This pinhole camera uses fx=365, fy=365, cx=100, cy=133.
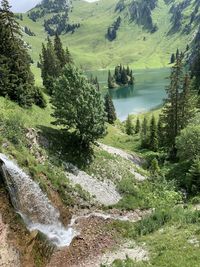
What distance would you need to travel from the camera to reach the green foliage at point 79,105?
4338cm

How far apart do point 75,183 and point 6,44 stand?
94.1ft

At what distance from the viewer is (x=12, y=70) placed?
5328 centimetres

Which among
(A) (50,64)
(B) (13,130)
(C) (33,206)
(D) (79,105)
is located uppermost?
(D) (79,105)

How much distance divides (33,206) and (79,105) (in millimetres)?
15718

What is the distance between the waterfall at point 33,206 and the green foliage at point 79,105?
12449 millimetres

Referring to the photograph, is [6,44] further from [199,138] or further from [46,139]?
[199,138]

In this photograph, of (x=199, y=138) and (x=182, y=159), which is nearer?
(x=199, y=138)

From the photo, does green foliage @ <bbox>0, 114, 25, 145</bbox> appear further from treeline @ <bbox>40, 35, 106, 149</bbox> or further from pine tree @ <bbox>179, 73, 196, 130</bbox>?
pine tree @ <bbox>179, 73, 196, 130</bbox>

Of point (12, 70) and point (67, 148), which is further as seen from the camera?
point (12, 70)

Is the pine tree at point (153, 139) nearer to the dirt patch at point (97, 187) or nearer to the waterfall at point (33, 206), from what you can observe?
the dirt patch at point (97, 187)

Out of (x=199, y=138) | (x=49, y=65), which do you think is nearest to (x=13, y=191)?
(x=199, y=138)

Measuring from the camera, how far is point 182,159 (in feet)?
185

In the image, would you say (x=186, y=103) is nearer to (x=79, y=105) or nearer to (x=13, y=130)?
(x=79, y=105)

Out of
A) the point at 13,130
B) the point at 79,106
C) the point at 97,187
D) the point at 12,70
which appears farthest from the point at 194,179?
the point at 12,70
